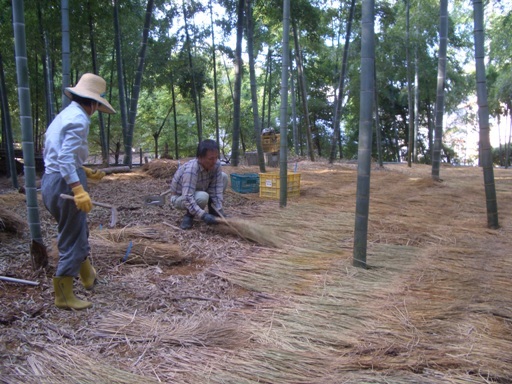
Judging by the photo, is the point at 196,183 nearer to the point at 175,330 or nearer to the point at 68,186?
the point at 68,186

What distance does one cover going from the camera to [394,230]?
3.78 meters

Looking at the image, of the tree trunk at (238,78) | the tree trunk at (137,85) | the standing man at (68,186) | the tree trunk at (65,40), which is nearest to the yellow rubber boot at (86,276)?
the standing man at (68,186)

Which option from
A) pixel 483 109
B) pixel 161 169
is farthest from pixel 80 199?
Answer: pixel 161 169

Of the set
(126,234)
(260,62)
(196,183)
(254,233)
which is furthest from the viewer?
(260,62)

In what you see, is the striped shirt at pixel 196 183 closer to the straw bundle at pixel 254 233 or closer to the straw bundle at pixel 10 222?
the straw bundle at pixel 254 233

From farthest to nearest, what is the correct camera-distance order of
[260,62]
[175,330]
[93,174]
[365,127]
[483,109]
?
[260,62] < [483,109] < [365,127] < [93,174] < [175,330]

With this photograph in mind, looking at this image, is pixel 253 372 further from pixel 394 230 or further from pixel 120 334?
pixel 394 230

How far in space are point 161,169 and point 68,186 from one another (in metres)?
4.74

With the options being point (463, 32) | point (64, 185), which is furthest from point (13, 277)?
point (463, 32)

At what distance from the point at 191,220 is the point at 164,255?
85cm

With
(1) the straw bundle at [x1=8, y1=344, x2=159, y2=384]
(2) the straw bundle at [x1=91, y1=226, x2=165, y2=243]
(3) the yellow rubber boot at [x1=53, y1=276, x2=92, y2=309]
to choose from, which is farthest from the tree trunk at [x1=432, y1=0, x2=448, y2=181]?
(1) the straw bundle at [x1=8, y1=344, x2=159, y2=384]

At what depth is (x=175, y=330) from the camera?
186 centimetres

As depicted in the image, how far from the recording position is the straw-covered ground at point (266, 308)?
159cm

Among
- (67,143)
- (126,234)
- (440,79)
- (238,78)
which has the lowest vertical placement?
(126,234)
